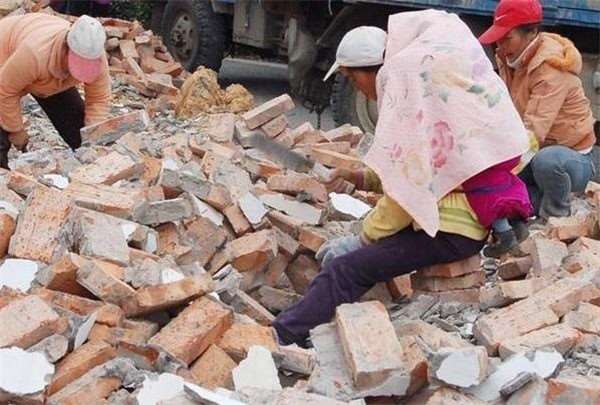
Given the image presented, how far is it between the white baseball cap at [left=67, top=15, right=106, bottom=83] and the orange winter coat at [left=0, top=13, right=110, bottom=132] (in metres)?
0.11

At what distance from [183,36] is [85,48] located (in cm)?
574

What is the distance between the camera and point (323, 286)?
3.76 m

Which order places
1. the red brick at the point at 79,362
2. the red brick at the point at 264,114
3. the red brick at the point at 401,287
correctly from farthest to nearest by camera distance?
the red brick at the point at 264,114 → the red brick at the point at 401,287 → the red brick at the point at 79,362

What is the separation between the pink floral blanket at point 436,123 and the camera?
11.4 ft

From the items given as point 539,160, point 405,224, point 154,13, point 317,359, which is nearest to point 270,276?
point 405,224

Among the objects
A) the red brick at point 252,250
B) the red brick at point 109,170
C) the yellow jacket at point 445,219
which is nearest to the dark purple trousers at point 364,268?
the yellow jacket at point 445,219

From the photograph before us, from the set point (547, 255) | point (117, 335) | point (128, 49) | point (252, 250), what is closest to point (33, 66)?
point (252, 250)

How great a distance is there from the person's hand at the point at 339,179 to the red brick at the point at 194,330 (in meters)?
1.10

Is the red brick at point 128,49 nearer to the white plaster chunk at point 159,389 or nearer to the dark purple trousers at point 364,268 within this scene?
the dark purple trousers at point 364,268

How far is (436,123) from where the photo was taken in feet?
11.4

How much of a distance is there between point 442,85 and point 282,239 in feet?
4.31

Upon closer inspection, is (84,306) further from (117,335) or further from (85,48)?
(85,48)

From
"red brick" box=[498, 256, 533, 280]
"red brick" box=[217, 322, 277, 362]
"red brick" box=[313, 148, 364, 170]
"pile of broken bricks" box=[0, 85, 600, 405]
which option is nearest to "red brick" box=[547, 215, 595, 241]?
"pile of broken bricks" box=[0, 85, 600, 405]

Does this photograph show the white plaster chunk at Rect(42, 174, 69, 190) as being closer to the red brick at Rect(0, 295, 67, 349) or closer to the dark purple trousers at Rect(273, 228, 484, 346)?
the red brick at Rect(0, 295, 67, 349)
